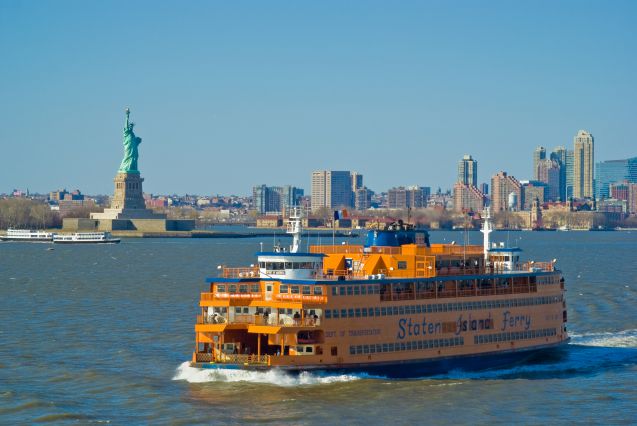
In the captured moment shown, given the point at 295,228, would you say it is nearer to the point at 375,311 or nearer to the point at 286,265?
the point at 286,265

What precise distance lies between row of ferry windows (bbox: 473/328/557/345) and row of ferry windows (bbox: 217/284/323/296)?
8614mm

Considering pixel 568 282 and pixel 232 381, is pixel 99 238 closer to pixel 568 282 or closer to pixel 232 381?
pixel 568 282

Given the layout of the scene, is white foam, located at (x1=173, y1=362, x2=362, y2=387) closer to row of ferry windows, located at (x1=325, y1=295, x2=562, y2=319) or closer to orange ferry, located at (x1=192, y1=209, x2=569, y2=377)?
orange ferry, located at (x1=192, y1=209, x2=569, y2=377)

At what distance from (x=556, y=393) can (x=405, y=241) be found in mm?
10973

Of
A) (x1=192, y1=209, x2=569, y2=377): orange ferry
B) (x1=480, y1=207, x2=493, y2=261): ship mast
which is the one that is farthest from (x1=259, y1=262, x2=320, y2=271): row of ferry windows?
(x1=480, y1=207, x2=493, y2=261): ship mast

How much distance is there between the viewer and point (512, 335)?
48.7 meters

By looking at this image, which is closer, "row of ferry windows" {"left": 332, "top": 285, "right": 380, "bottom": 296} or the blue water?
the blue water

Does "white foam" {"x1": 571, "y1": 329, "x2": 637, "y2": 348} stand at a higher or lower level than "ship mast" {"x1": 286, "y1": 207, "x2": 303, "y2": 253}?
lower

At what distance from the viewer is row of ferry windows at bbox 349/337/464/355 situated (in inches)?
1650

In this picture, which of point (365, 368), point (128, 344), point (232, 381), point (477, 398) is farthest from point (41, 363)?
point (477, 398)

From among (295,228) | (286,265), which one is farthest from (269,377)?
(295,228)

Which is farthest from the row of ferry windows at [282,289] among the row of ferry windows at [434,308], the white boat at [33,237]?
the white boat at [33,237]

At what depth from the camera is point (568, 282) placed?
8544 cm

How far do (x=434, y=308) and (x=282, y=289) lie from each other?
256 inches
